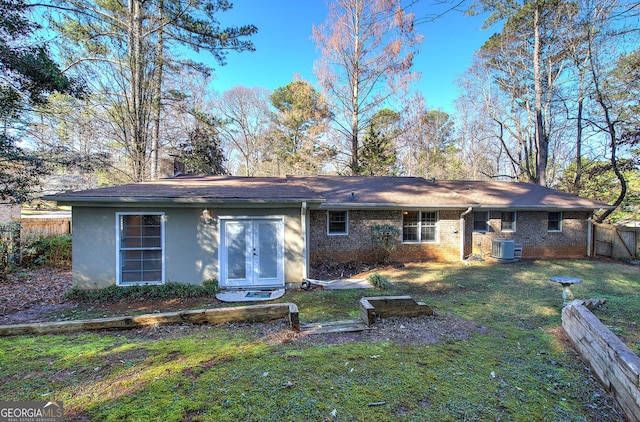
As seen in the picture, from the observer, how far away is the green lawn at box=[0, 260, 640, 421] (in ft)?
8.48

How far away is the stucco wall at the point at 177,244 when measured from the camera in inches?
280

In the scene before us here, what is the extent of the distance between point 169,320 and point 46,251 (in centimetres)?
985

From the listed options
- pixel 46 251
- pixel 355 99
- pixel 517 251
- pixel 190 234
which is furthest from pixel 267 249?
pixel 355 99

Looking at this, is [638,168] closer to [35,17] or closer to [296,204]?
[296,204]

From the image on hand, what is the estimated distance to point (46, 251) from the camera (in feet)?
35.0

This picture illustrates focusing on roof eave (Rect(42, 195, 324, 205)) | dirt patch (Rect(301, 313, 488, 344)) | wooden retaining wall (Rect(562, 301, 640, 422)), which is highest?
roof eave (Rect(42, 195, 324, 205))

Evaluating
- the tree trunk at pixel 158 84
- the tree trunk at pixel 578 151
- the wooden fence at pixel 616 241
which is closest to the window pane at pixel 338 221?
the tree trunk at pixel 158 84

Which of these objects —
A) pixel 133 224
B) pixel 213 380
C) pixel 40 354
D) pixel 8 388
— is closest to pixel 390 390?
pixel 213 380

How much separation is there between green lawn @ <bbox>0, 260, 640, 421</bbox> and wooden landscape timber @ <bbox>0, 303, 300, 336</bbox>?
0.15 meters

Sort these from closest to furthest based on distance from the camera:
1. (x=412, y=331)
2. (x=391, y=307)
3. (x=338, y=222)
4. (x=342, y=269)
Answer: (x=412, y=331) < (x=391, y=307) < (x=342, y=269) < (x=338, y=222)

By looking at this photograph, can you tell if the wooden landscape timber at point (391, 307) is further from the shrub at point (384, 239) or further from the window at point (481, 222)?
the window at point (481, 222)

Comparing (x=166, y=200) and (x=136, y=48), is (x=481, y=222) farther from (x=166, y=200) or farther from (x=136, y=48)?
(x=136, y=48)

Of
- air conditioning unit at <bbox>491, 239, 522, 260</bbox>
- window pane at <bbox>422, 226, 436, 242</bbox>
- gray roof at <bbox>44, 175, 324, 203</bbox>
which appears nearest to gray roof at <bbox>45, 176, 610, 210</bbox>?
gray roof at <bbox>44, 175, 324, 203</bbox>

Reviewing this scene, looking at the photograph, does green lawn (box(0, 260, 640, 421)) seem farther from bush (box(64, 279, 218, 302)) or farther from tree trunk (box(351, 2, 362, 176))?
tree trunk (box(351, 2, 362, 176))
